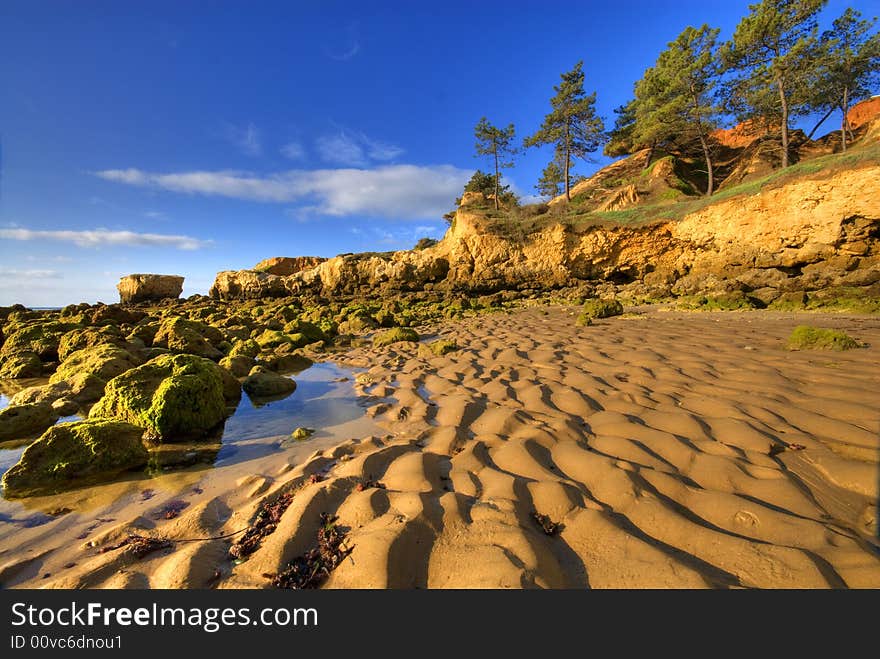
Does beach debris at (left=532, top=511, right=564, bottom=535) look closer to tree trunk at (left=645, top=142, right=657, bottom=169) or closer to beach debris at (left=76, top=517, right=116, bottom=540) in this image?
beach debris at (left=76, top=517, right=116, bottom=540)

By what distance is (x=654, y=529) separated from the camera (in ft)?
7.45

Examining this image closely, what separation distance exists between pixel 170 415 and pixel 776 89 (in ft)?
118

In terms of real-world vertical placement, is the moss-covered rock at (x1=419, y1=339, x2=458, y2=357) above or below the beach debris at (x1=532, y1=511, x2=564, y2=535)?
above

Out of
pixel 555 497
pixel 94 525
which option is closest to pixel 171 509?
pixel 94 525

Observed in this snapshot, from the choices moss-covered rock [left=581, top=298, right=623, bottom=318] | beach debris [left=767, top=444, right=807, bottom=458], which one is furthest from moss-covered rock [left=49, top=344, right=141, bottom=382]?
moss-covered rock [left=581, top=298, right=623, bottom=318]

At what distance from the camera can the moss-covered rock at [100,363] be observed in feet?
23.7

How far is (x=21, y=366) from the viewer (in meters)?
9.35

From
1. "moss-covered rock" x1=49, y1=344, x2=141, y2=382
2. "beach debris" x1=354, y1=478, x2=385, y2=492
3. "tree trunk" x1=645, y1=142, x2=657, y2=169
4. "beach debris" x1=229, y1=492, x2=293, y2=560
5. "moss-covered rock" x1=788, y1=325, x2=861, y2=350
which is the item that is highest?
"tree trunk" x1=645, y1=142, x2=657, y2=169

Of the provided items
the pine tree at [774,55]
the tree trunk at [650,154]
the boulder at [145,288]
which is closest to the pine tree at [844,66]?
the pine tree at [774,55]

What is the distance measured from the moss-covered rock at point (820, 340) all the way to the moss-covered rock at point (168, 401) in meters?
10.1

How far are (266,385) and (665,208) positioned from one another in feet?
85.0

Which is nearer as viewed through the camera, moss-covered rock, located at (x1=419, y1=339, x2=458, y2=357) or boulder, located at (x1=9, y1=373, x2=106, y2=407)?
boulder, located at (x1=9, y1=373, x2=106, y2=407)

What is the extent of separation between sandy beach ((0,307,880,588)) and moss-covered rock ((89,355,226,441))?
1.18m

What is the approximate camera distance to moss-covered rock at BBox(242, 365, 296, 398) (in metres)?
6.73
